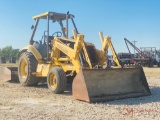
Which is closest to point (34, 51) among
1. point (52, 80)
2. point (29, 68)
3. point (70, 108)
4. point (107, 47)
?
point (29, 68)

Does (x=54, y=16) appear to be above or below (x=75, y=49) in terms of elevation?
above

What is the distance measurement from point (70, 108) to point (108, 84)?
78.0 inches

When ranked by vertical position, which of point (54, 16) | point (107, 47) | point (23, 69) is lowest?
point (23, 69)

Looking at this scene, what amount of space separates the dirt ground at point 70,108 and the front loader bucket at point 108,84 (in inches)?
10.3

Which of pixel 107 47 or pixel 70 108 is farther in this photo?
pixel 107 47

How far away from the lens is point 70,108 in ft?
22.5

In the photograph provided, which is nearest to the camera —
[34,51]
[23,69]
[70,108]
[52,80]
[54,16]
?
[70,108]

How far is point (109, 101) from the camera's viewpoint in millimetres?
7930

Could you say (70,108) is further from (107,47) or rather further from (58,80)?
(107,47)

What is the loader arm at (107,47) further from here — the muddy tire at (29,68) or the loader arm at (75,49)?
the muddy tire at (29,68)

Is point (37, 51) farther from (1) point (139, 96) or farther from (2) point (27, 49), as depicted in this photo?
(1) point (139, 96)

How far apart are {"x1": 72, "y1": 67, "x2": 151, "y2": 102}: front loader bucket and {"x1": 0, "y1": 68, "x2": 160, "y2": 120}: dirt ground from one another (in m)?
0.26

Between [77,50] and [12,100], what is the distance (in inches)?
97.6

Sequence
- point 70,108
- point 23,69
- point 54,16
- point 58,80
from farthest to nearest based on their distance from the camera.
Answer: point 23,69 → point 54,16 → point 58,80 → point 70,108
